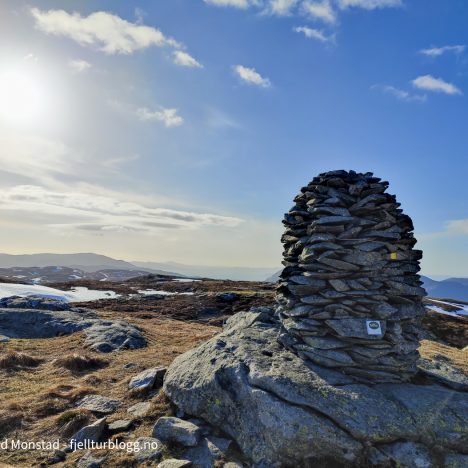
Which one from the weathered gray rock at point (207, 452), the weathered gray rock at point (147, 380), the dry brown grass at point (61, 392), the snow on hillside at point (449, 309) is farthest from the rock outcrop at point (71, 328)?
the snow on hillside at point (449, 309)

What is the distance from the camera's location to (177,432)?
9.30 m

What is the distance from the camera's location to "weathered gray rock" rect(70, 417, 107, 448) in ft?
31.1

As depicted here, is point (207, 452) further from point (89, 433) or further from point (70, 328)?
point (70, 328)

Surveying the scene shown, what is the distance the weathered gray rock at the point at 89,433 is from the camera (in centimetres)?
947

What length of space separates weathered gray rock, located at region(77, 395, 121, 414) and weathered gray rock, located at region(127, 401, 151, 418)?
0.65 m

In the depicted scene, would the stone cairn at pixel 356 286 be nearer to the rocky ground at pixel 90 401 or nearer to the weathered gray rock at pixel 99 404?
the rocky ground at pixel 90 401

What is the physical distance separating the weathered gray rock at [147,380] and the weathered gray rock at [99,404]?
33.7 inches

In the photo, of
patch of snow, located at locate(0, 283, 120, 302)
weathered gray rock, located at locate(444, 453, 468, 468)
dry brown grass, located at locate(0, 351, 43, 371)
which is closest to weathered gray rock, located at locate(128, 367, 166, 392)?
dry brown grass, located at locate(0, 351, 43, 371)

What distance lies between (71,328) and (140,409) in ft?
54.7

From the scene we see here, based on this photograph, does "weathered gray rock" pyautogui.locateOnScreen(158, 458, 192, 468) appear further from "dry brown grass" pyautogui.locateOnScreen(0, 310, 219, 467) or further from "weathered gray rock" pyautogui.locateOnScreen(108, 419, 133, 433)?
"weathered gray rock" pyautogui.locateOnScreen(108, 419, 133, 433)

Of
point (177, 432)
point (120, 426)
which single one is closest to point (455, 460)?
point (177, 432)

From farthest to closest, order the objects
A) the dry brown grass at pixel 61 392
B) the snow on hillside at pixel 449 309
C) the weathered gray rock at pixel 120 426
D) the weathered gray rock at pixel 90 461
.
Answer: the snow on hillside at pixel 449 309 → the dry brown grass at pixel 61 392 → the weathered gray rock at pixel 120 426 → the weathered gray rock at pixel 90 461

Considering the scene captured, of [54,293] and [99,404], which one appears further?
[54,293]

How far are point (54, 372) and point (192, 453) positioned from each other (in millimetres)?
10195
